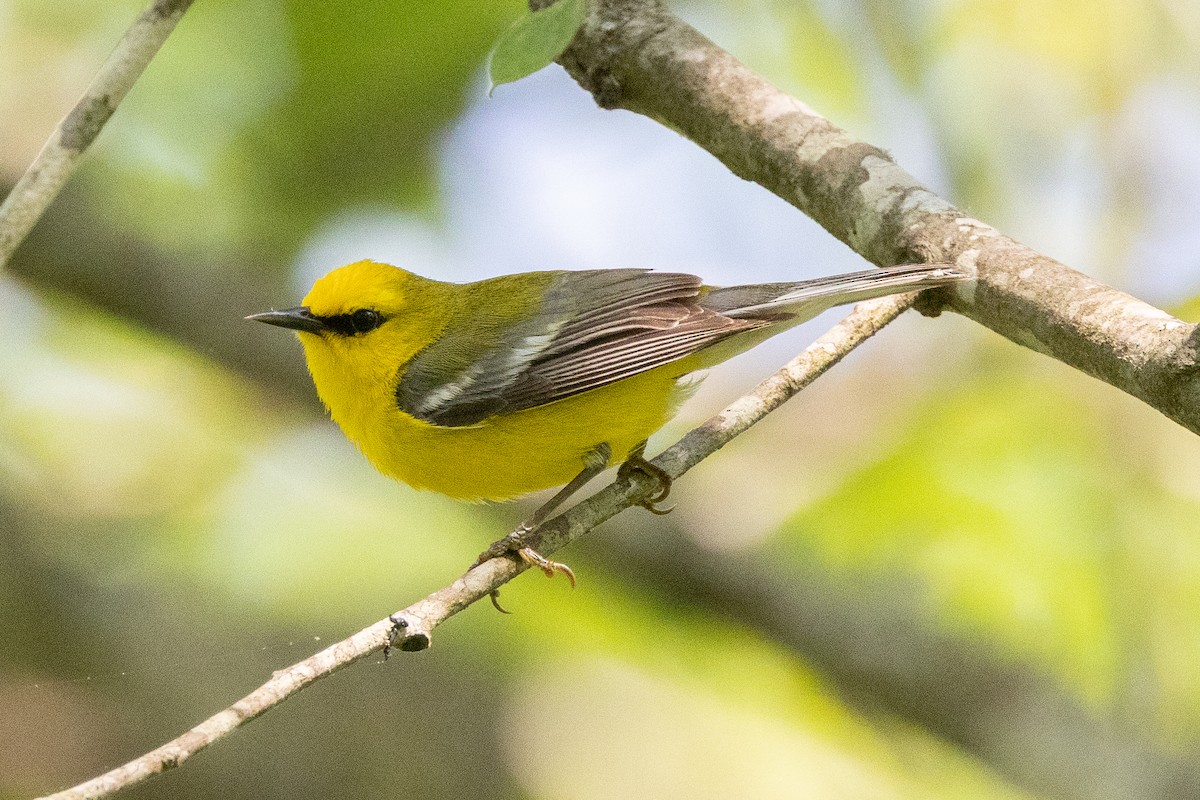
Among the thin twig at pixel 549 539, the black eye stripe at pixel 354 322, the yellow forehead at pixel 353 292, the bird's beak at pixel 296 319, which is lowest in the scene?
the thin twig at pixel 549 539

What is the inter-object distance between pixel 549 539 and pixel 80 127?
1693 millimetres

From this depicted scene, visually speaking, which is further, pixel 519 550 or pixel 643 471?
pixel 643 471

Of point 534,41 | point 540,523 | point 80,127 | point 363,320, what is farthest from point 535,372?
point 534,41

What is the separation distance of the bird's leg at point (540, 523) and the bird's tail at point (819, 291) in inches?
25.7

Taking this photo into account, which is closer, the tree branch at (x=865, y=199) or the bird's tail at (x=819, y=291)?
the tree branch at (x=865, y=199)

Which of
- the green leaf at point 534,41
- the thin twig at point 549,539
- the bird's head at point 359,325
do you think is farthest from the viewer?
the bird's head at point 359,325

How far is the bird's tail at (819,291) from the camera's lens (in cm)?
310

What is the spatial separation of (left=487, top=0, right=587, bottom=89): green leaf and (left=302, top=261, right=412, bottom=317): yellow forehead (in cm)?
242

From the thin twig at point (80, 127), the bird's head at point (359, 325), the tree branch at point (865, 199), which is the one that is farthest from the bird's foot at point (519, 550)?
the thin twig at point (80, 127)

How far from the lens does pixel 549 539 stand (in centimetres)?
329

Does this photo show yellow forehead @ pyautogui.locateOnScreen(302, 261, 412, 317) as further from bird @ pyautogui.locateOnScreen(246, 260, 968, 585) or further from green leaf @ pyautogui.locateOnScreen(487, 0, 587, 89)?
green leaf @ pyautogui.locateOnScreen(487, 0, 587, 89)

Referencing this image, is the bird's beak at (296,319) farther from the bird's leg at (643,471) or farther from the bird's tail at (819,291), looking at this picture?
the bird's tail at (819,291)

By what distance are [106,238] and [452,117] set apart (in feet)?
6.07

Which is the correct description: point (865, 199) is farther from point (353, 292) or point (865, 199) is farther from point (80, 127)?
point (80, 127)
